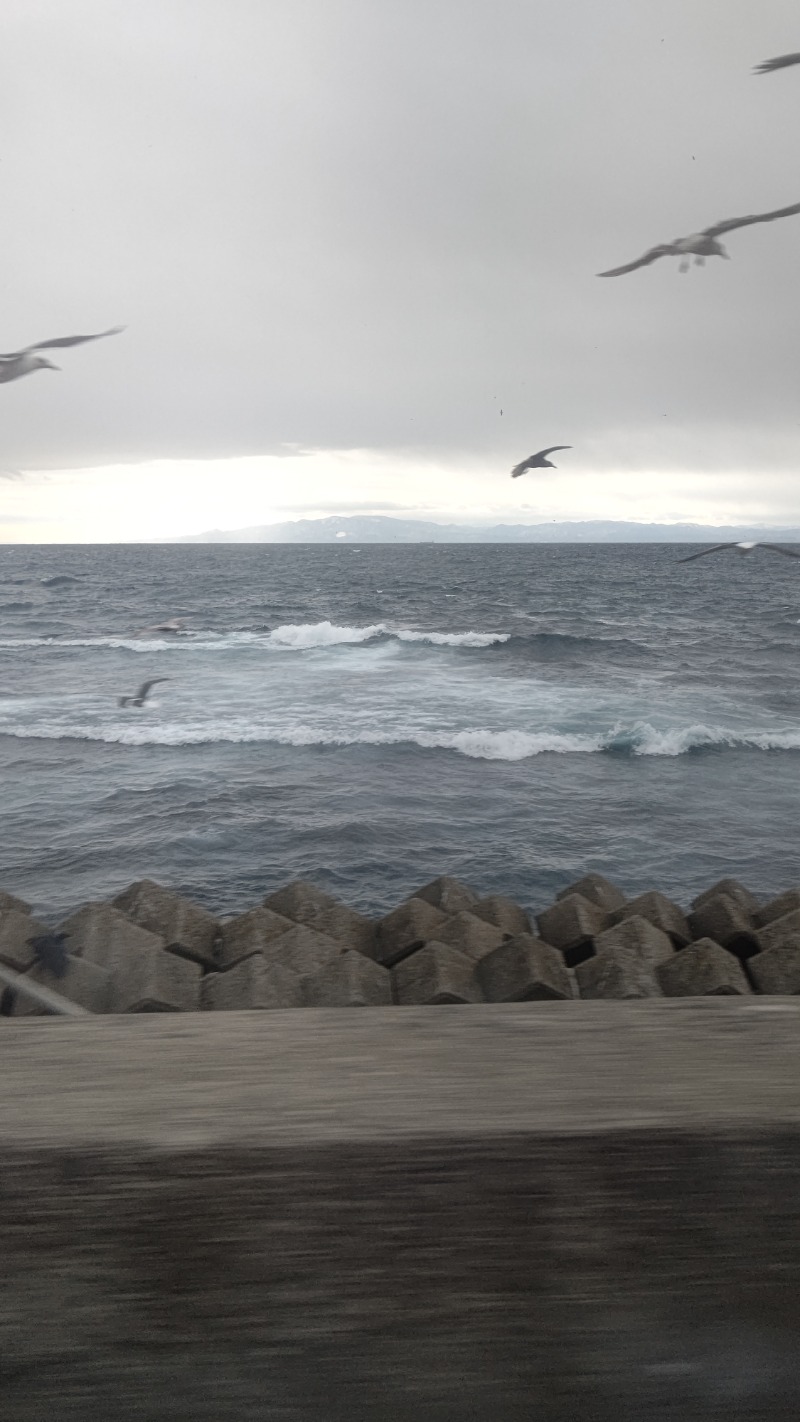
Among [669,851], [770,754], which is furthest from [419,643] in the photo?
[669,851]

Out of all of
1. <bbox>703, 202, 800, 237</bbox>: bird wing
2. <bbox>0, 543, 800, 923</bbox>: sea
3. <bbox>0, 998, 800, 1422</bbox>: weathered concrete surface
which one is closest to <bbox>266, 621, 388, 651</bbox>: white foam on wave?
<bbox>0, 543, 800, 923</bbox>: sea

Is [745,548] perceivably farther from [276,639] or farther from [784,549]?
[276,639]

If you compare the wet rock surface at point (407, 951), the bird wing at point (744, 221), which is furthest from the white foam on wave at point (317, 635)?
the bird wing at point (744, 221)

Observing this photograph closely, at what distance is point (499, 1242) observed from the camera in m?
0.94

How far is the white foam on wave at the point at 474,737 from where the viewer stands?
17.8m

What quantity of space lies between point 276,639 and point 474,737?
17.8 metres

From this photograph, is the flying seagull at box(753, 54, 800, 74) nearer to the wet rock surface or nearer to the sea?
the wet rock surface

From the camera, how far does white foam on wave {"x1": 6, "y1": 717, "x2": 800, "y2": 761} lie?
17844 mm

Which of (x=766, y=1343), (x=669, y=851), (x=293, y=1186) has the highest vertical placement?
(x=293, y=1186)

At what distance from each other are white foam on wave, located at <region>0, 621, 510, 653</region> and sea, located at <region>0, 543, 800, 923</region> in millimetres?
178

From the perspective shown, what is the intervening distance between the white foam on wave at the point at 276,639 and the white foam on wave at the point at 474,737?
12.9m

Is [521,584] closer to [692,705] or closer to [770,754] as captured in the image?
[692,705]

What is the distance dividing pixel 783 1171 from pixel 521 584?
239 ft

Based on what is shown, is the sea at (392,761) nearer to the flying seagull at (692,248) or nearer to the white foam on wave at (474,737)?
the white foam on wave at (474,737)
